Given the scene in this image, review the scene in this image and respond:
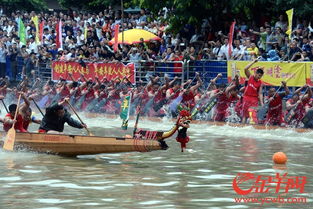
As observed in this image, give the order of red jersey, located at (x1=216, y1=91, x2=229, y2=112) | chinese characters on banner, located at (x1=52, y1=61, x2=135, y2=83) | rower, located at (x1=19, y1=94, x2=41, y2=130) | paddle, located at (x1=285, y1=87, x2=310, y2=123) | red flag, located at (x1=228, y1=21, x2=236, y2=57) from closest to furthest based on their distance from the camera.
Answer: rower, located at (x1=19, y1=94, x2=41, y2=130) < paddle, located at (x1=285, y1=87, x2=310, y2=123) < red jersey, located at (x1=216, y1=91, x2=229, y2=112) < red flag, located at (x1=228, y1=21, x2=236, y2=57) < chinese characters on banner, located at (x1=52, y1=61, x2=135, y2=83)

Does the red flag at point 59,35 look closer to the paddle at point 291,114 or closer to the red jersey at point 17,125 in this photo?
the paddle at point 291,114

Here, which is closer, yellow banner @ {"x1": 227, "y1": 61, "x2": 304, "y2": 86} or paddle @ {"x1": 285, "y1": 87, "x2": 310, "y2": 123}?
paddle @ {"x1": 285, "y1": 87, "x2": 310, "y2": 123}

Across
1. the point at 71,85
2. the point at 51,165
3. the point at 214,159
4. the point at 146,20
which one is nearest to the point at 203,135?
the point at 214,159

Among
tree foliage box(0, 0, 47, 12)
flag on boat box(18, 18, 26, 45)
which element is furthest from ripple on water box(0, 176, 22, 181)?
tree foliage box(0, 0, 47, 12)

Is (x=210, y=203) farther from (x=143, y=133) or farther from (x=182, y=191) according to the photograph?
(x=143, y=133)

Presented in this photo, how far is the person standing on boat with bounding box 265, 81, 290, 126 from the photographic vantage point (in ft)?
77.4

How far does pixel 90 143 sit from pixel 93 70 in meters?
13.6

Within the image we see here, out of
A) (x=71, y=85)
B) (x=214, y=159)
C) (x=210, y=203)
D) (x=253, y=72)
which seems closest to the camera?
(x=210, y=203)

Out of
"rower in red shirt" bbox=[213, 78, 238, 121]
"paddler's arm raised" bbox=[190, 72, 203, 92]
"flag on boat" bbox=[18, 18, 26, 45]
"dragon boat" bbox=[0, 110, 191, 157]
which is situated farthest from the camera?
"flag on boat" bbox=[18, 18, 26, 45]

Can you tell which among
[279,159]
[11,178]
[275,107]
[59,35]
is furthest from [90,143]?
[59,35]

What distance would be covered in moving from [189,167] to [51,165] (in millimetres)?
2702

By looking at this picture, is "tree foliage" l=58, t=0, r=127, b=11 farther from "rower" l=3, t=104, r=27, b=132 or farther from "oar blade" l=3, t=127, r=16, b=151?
"oar blade" l=3, t=127, r=16, b=151

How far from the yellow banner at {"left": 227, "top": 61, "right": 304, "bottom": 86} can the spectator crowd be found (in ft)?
1.12

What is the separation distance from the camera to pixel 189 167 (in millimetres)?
17312
